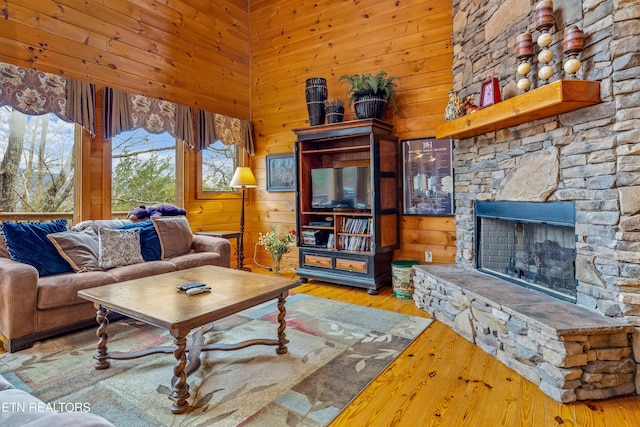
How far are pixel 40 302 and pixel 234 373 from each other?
1.55 meters

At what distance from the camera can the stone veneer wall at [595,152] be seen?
1971 millimetres

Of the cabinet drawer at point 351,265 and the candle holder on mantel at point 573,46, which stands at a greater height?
the candle holder on mantel at point 573,46

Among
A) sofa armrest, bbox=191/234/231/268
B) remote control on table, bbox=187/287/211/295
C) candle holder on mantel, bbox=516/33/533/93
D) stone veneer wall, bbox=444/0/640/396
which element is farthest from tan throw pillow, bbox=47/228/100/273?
candle holder on mantel, bbox=516/33/533/93

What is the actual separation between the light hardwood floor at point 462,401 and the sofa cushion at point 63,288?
2.18m

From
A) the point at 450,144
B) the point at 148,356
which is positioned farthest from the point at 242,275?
the point at 450,144

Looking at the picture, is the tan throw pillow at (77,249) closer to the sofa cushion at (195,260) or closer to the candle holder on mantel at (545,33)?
the sofa cushion at (195,260)

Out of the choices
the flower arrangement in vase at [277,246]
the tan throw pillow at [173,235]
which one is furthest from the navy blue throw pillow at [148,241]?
the flower arrangement in vase at [277,246]

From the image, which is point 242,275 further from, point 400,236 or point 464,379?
point 400,236

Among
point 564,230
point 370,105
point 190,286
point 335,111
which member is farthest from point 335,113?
point 190,286

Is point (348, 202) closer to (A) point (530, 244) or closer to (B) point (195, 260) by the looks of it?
(B) point (195, 260)

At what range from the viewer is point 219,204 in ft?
16.9

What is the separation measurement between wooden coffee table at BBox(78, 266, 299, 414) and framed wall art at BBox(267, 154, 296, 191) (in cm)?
253

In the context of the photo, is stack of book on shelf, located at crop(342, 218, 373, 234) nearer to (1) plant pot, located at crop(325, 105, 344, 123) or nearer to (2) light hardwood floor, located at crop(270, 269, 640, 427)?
(1) plant pot, located at crop(325, 105, 344, 123)

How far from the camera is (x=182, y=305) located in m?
1.97
